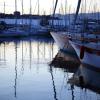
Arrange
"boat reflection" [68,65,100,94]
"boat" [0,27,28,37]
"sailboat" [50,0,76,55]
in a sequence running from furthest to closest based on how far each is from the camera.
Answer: "boat" [0,27,28,37]
"sailboat" [50,0,76,55]
"boat reflection" [68,65,100,94]

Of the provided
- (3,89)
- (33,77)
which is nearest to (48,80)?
(33,77)

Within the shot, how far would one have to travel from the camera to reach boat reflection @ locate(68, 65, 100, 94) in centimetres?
1758

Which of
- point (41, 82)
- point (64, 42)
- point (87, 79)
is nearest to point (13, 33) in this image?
→ point (64, 42)

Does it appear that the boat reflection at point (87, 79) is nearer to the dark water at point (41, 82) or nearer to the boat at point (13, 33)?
the dark water at point (41, 82)

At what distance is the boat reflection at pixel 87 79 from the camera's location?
17.6 m

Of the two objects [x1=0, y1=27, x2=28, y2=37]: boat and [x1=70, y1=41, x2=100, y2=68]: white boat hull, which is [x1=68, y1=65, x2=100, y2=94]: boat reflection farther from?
[x1=0, y1=27, x2=28, y2=37]: boat

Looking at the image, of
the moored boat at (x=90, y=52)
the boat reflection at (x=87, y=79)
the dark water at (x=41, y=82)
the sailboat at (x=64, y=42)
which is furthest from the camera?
the sailboat at (x=64, y=42)

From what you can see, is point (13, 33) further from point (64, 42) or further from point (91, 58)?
point (91, 58)

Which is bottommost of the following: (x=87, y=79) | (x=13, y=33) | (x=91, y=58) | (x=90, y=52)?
(x=13, y=33)

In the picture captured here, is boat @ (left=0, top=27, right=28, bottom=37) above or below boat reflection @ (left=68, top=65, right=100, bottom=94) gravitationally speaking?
below

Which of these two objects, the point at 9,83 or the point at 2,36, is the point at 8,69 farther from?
the point at 2,36

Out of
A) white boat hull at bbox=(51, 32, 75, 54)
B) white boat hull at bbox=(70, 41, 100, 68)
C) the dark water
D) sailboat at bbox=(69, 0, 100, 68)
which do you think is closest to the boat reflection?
the dark water

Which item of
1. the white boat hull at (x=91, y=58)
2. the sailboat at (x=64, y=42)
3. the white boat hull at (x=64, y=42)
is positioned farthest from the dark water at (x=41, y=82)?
the white boat hull at (x=64, y=42)

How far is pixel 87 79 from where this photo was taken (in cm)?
1947
